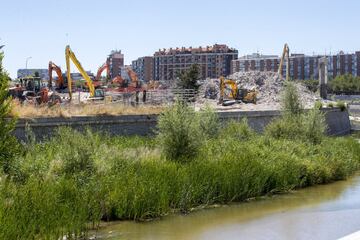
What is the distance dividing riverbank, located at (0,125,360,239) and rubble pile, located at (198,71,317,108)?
39.9m

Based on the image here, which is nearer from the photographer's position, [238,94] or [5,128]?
[5,128]

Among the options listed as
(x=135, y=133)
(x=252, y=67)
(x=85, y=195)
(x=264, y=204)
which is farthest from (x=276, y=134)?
(x=252, y=67)

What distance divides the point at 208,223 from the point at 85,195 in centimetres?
383

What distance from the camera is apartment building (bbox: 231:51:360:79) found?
17412 cm

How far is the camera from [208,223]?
614 inches

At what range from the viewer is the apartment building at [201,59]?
167625 mm

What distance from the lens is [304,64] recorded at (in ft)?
583

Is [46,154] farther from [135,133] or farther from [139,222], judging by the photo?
[135,133]

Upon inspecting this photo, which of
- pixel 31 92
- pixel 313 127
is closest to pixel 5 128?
pixel 313 127

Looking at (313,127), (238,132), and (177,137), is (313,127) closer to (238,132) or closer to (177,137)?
(238,132)

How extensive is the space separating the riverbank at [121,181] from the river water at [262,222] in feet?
1.41

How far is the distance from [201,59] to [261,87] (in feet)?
317

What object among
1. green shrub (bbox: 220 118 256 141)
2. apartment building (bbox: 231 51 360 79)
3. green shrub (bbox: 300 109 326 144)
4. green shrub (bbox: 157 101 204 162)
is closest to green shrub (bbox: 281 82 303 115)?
green shrub (bbox: 300 109 326 144)

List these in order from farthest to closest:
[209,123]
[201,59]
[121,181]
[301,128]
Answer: [201,59]
[301,128]
[209,123]
[121,181]
